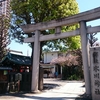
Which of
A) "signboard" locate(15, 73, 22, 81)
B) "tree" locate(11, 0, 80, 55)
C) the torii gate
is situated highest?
"tree" locate(11, 0, 80, 55)

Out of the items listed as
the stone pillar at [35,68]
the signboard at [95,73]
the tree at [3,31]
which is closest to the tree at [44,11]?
the stone pillar at [35,68]

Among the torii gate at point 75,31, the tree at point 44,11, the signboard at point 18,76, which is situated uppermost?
the tree at point 44,11

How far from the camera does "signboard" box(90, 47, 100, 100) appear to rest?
344 inches

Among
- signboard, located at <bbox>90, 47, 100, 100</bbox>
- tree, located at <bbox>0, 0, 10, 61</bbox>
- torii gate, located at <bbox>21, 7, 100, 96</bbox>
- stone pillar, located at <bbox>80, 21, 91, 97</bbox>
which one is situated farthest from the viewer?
tree, located at <bbox>0, 0, 10, 61</bbox>

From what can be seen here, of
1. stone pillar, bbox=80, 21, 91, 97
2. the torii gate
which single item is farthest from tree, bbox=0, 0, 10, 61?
stone pillar, bbox=80, 21, 91, 97

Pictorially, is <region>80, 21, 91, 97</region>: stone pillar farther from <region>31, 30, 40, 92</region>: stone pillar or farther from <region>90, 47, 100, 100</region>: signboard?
<region>31, 30, 40, 92</region>: stone pillar

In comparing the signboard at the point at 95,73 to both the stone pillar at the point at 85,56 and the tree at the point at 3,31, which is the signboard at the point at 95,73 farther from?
the tree at the point at 3,31

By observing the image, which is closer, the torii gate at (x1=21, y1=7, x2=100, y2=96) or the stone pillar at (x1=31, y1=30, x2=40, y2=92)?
the torii gate at (x1=21, y1=7, x2=100, y2=96)

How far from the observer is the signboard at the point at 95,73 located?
28.7ft

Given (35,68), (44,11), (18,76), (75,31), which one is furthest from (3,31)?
(75,31)

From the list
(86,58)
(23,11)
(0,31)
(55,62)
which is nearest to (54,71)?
(55,62)

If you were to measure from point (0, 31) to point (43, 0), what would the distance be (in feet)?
24.6

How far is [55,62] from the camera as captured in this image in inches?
1316

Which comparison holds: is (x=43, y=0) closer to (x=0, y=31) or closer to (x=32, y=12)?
(x=32, y=12)
